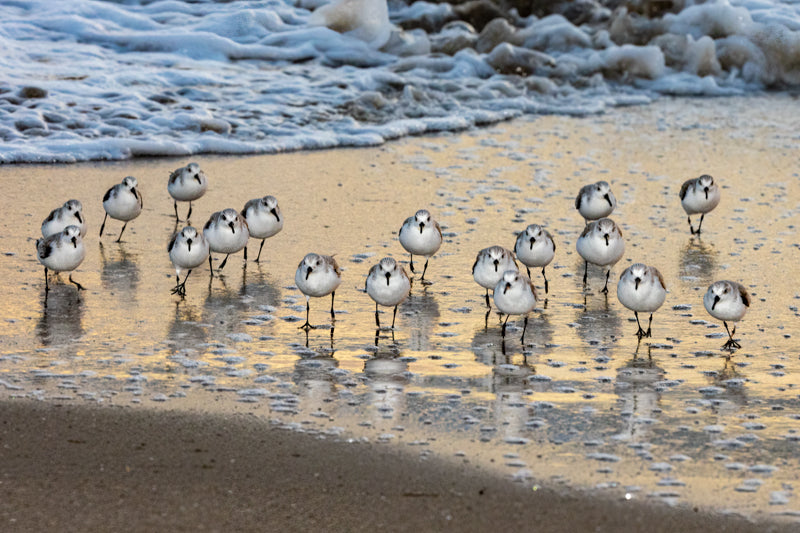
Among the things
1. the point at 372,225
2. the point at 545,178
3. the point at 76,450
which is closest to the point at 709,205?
the point at 545,178

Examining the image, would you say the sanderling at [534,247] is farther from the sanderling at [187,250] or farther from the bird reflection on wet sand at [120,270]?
the bird reflection on wet sand at [120,270]

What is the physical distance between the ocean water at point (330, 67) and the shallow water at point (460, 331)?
1.35 m

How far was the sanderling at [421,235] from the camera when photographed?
6926 mm

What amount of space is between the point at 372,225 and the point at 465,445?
3879 mm

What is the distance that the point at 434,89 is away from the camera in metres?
14.1

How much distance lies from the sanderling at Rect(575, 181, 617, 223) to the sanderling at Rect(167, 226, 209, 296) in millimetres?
2996

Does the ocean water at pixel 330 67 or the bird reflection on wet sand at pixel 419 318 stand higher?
the ocean water at pixel 330 67

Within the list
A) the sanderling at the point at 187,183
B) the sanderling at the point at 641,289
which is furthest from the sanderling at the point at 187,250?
the sanderling at the point at 641,289

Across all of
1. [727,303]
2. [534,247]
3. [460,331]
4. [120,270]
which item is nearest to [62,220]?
[120,270]

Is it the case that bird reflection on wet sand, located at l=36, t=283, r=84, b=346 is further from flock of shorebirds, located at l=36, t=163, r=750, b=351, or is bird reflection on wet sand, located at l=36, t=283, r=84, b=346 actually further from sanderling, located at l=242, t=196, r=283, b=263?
sanderling, located at l=242, t=196, r=283, b=263

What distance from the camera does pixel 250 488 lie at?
13.6 feet

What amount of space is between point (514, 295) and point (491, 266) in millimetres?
522

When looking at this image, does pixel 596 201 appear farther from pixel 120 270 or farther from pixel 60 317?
pixel 60 317

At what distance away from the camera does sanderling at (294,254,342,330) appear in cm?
608
